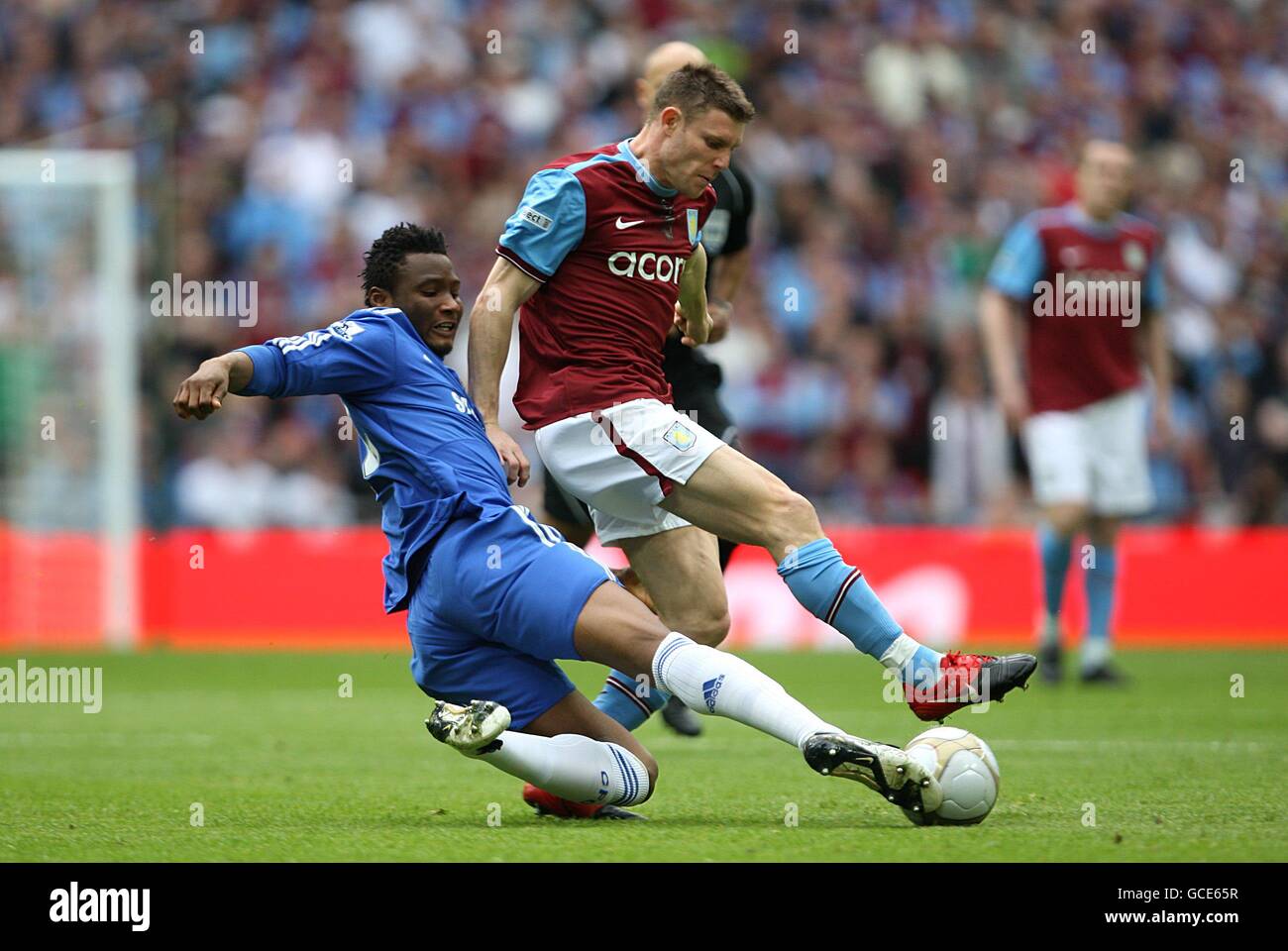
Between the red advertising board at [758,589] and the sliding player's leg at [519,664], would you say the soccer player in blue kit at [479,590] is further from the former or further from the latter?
the red advertising board at [758,589]

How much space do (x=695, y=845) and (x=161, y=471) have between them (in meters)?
10.5

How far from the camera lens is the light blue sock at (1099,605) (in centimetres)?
1037

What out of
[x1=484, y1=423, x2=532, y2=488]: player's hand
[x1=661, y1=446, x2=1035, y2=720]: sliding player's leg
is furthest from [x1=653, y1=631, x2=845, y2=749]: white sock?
[x1=484, y1=423, x2=532, y2=488]: player's hand

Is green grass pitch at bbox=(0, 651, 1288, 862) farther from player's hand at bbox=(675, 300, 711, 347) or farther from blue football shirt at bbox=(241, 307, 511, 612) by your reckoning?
player's hand at bbox=(675, 300, 711, 347)

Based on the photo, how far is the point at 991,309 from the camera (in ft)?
35.6

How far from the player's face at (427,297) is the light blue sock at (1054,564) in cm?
555

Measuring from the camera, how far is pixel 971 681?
5188mm

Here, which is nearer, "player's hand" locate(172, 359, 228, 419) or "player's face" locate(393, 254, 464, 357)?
"player's hand" locate(172, 359, 228, 419)

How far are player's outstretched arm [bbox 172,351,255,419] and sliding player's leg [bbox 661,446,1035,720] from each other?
135 centimetres

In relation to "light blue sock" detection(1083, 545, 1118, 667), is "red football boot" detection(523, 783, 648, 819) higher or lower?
lower

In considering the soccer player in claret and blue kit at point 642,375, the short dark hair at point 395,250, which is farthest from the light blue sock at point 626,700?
the short dark hair at point 395,250

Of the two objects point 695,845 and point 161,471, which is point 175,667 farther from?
point 695,845

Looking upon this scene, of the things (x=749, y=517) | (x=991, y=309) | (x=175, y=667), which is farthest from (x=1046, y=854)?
(x=175, y=667)

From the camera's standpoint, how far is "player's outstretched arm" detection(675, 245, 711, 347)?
6.54 m
